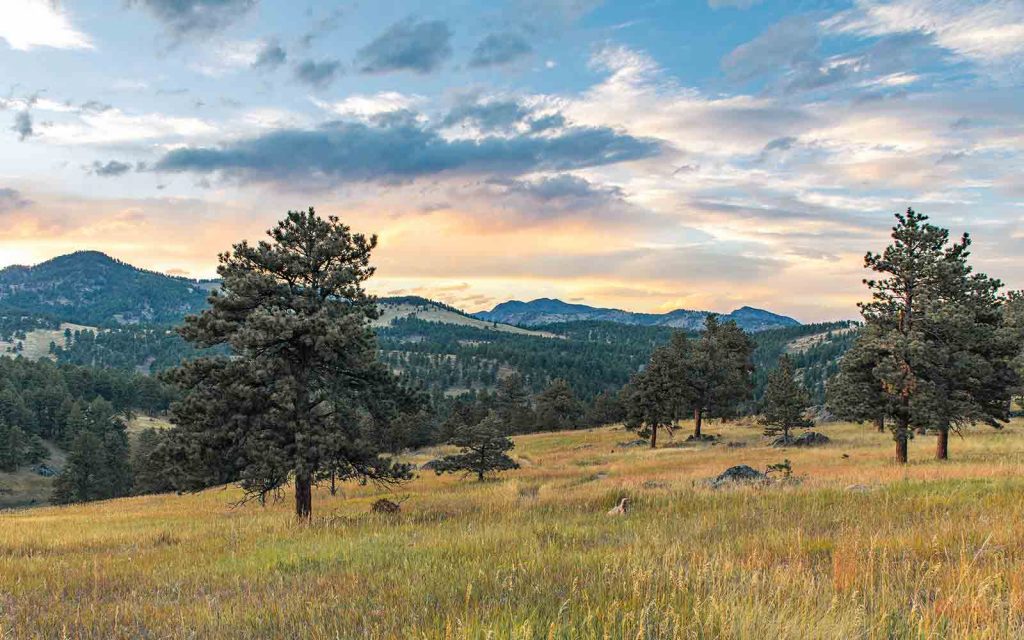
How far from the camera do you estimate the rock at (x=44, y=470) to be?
107 metres

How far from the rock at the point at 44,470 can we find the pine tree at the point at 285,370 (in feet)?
409

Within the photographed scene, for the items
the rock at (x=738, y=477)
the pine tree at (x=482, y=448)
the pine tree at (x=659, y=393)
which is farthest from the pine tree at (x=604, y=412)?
the rock at (x=738, y=477)

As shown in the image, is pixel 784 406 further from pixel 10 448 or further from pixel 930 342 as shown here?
pixel 10 448

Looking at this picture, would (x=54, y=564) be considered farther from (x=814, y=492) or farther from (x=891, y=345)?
(x=891, y=345)

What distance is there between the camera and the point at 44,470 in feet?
356

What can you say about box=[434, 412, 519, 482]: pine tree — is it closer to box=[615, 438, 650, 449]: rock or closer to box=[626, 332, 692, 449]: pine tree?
box=[626, 332, 692, 449]: pine tree

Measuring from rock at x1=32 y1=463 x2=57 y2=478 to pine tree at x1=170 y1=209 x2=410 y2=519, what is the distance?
409ft

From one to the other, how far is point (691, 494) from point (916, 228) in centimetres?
2047

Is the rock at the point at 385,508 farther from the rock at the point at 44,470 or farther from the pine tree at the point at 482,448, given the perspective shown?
the rock at the point at 44,470

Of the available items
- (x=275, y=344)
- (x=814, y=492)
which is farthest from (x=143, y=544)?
(x=814, y=492)

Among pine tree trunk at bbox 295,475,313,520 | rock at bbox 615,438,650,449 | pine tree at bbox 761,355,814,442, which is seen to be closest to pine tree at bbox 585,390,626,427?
rock at bbox 615,438,650,449

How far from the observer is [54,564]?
8.83 metres

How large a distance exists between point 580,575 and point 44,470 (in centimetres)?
13922

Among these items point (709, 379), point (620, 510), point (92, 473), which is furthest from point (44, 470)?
point (620, 510)
